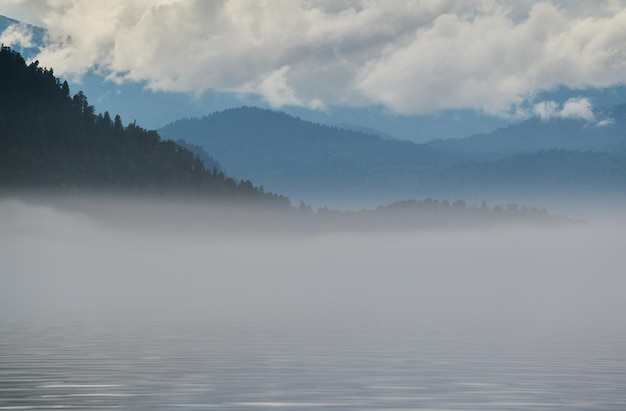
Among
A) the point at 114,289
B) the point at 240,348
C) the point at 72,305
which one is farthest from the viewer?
the point at 114,289

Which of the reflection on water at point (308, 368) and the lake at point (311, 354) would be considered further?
the lake at point (311, 354)

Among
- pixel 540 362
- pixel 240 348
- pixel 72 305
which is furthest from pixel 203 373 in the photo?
pixel 72 305

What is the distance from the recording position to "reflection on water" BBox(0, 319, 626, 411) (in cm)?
4494

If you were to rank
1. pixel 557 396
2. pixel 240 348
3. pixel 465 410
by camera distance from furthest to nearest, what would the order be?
pixel 240 348 → pixel 557 396 → pixel 465 410

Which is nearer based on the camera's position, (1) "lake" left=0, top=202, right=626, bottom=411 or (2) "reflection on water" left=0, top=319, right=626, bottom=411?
(2) "reflection on water" left=0, top=319, right=626, bottom=411

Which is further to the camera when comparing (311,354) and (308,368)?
(311,354)

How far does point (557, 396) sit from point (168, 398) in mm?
14622

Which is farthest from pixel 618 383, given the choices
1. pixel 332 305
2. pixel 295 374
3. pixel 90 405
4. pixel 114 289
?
pixel 114 289

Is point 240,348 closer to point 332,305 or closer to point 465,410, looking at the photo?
point 465,410

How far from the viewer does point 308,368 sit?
56062mm

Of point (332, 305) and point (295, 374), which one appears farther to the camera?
point (332, 305)

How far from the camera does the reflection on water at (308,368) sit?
147 feet

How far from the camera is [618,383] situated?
166 ft

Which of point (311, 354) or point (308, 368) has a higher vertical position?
point (311, 354)
